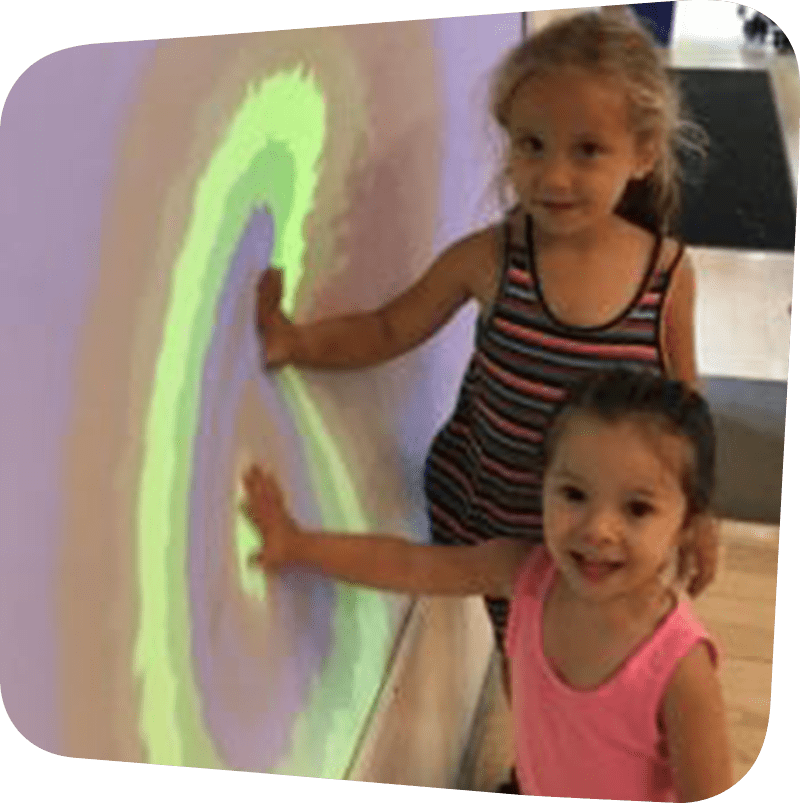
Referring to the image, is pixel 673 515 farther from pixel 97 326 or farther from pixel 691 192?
pixel 97 326

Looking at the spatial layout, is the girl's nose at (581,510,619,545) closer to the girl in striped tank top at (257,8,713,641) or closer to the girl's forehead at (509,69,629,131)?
the girl in striped tank top at (257,8,713,641)

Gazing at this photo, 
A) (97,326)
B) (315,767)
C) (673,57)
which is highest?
(673,57)

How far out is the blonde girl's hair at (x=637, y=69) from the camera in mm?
549

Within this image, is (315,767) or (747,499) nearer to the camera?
(747,499)

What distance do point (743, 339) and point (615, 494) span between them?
0.28 feet

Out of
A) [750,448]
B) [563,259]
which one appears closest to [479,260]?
[563,259]

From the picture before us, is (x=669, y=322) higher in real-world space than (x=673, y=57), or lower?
lower

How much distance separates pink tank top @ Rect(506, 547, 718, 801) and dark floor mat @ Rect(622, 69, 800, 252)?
0.52ft

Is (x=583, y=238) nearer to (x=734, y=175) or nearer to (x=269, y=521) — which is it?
Result: (x=734, y=175)

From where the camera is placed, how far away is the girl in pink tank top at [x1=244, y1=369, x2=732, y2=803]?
1.84ft

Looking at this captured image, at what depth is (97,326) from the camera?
0.49m

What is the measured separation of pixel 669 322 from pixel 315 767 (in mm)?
285

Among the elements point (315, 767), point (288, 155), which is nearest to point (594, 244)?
point (288, 155)

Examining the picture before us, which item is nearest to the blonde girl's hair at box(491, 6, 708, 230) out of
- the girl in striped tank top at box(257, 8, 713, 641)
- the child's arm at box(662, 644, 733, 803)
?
the girl in striped tank top at box(257, 8, 713, 641)
